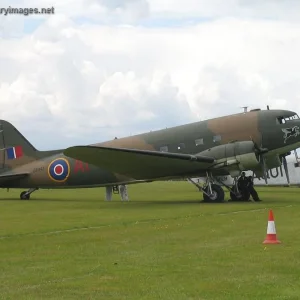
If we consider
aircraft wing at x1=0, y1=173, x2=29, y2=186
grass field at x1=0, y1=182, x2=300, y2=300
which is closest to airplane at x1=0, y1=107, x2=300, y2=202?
aircraft wing at x1=0, y1=173, x2=29, y2=186

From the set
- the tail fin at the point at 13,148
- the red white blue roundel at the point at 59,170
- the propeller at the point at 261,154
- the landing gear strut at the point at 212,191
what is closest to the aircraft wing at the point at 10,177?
the tail fin at the point at 13,148

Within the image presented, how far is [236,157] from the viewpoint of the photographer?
29.8 m

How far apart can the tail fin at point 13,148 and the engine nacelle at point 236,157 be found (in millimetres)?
12232

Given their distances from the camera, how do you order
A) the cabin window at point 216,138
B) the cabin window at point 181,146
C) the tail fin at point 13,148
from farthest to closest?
the tail fin at point 13,148 → the cabin window at point 181,146 → the cabin window at point 216,138

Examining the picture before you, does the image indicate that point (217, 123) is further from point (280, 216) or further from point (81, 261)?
point (81, 261)

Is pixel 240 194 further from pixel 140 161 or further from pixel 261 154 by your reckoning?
pixel 140 161

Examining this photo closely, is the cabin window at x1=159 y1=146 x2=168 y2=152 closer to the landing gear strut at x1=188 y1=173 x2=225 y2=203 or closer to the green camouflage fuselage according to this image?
the green camouflage fuselage

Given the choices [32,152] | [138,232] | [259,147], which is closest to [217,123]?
[259,147]

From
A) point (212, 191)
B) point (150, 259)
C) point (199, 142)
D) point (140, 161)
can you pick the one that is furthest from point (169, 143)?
point (150, 259)

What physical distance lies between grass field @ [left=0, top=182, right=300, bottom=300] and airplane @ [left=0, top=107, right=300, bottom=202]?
8.75 m

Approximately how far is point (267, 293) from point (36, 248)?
22.8 ft

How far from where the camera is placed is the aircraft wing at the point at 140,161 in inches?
1136

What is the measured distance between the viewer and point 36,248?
1398 cm

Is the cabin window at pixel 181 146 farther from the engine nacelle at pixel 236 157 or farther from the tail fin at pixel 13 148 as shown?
the tail fin at pixel 13 148
